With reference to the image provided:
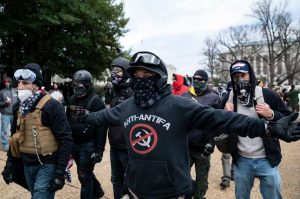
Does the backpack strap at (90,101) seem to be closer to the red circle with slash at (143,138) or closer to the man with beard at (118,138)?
the man with beard at (118,138)

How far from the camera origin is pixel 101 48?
21219 mm

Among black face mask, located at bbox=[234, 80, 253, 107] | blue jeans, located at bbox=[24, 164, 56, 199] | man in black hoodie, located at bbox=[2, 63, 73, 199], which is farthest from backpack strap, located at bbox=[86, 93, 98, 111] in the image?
black face mask, located at bbox=[234, 80, 253, 107]

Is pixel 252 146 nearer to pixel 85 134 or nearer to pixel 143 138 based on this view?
pixel 143 138

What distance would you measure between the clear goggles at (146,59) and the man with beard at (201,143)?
1873mm

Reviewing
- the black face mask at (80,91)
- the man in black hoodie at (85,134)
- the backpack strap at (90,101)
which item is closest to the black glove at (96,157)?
the man in black hoodie at (85,134)

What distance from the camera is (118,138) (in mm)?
4262

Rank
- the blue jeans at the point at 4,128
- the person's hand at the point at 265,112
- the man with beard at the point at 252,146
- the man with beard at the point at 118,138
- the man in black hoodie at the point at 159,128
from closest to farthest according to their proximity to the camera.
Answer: the man in black hoodie at the point at 159,128 → the person's hand at the point at 265,112 → the man with beard at the point at 252,146 → the man with beard at the point at 118,138 → the blue jeans at the point at 4,128

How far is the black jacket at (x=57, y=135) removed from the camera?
11.3 feet

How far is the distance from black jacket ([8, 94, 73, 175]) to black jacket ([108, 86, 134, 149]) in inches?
31.4

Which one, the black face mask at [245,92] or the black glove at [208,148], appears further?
the black glove at [208,148]

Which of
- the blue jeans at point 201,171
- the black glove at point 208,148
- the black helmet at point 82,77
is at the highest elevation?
the black helmet at point 82,77

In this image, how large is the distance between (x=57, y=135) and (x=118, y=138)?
0.95 metres

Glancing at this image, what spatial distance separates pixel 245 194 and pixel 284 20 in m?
39.7

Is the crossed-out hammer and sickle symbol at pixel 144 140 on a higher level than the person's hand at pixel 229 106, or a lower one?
lower
